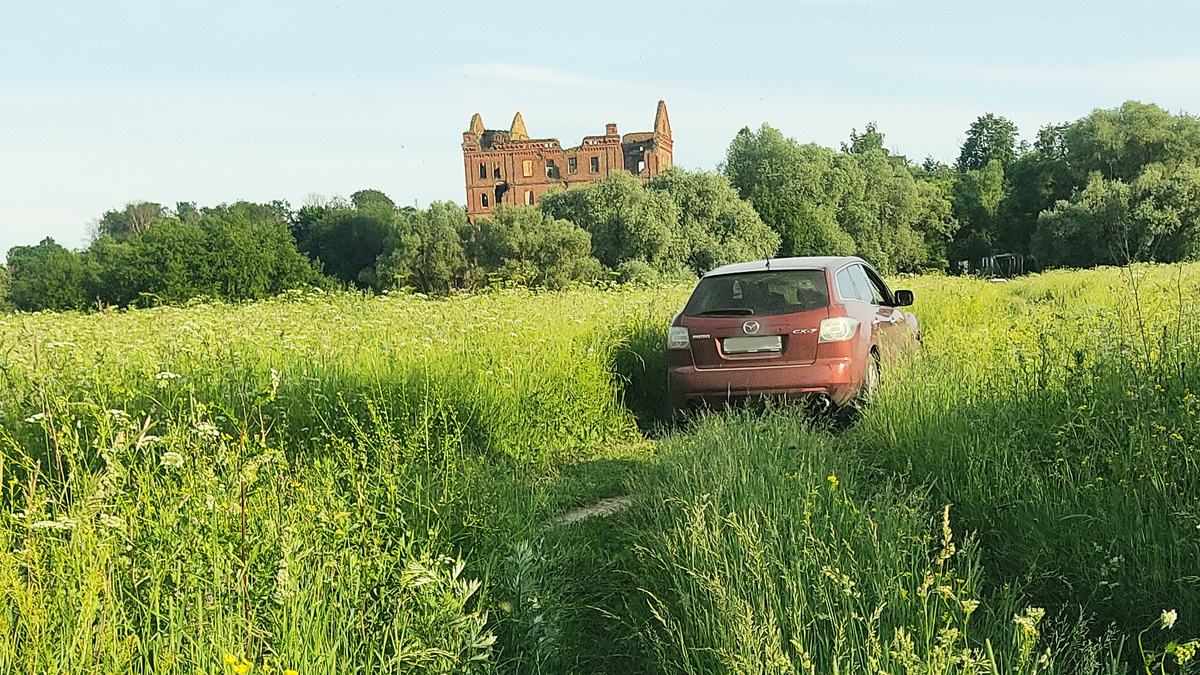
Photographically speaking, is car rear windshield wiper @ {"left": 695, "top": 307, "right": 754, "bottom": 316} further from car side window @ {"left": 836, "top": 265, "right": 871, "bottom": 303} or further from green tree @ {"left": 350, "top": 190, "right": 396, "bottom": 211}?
green tree @ {"left": 350, "top": 190, "right": 396, "bottom": 211}

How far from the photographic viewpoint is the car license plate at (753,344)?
8.80 meters

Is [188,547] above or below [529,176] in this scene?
below

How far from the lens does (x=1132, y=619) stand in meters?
3.84

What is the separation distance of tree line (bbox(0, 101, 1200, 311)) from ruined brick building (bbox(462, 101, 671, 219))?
2985 cm

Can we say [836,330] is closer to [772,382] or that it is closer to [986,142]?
[772,382]

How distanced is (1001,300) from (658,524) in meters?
17.1

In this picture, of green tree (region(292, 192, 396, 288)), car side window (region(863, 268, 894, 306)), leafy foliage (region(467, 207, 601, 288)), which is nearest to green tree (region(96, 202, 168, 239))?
green tree (region(292, 192, 396, 288))

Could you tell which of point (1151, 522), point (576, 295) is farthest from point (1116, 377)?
point (576, 295)

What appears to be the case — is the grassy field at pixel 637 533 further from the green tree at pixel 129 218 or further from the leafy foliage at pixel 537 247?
the green tree at pixel 129 218

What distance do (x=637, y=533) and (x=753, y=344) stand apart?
12.8ft

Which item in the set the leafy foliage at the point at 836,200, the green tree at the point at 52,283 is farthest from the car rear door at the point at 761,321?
the green tree at the point at 52,283

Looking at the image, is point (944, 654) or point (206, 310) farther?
point (206, 310)

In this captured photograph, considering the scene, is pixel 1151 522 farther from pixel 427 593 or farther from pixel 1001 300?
pixel 1001 300

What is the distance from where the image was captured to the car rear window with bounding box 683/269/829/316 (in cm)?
894
